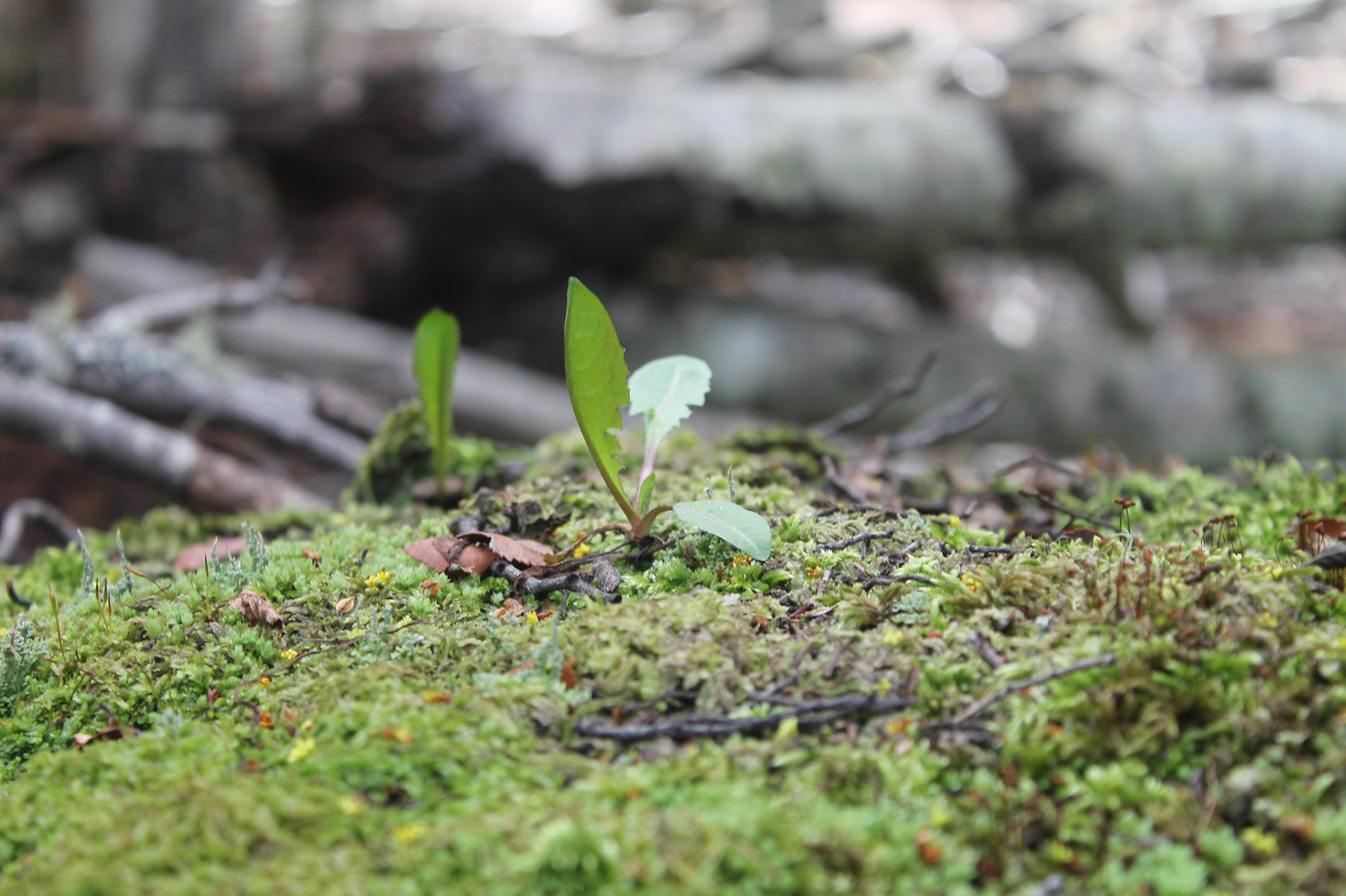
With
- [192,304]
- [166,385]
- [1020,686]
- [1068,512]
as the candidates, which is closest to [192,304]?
[192,304]

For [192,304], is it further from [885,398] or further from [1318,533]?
[1318,533]

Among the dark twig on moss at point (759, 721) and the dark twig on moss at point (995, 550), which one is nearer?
the dark twig on moss at point (759, 721)

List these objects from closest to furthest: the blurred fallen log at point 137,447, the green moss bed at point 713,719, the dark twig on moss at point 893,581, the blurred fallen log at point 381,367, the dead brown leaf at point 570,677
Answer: the green moss bed at point 713,719
the dead brown leaf at point 570,677
the dark twig on moss at point 893,581
the blurred fallen log at point 137,447
the blurred fallen log at point 381,367

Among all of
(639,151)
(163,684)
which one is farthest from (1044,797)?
(639,151)

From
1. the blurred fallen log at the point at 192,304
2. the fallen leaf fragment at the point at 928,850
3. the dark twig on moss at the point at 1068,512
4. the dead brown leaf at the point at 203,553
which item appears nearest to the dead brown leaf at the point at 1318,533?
the dark twig on moss at the point at 1068,512

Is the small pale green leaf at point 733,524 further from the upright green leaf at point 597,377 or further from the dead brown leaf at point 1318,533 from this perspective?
the dead brown leaf at point 1318,533

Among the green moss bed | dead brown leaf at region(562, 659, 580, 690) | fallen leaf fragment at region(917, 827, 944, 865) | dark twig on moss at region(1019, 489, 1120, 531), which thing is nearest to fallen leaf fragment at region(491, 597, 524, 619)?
the green moss bed

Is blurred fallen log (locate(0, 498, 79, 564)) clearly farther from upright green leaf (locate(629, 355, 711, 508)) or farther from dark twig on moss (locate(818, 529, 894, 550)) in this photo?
dark twig on moss (locate(818, 529, 894, 550))

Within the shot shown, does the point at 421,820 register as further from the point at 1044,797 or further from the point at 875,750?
the point at 1044,797
